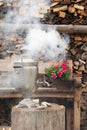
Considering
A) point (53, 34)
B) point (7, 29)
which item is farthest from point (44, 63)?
point (7, 29)

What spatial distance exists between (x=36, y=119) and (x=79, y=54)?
3273mm

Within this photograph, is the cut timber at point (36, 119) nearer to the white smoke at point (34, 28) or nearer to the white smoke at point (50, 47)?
the white smoke at point (50, 47)

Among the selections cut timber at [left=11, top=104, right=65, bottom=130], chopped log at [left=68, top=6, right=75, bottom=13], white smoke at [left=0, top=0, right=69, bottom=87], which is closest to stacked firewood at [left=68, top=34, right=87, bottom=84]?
white smoke at [left=0, top=0, right=69, bottom=87]

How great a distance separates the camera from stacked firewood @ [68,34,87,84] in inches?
263

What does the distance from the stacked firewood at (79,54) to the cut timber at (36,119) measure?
120 inches

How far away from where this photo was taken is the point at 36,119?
11.9ft

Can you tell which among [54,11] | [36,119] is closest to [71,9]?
[54,11]

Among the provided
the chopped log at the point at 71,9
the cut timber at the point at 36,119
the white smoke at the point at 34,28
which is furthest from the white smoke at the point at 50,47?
the cut timber at the point at 36,119

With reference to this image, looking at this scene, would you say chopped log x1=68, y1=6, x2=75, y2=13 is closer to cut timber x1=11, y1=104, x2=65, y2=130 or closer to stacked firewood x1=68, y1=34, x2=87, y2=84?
stacked firewood x1=68, y1=34, x2=87, y2=84

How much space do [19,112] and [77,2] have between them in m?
3.54

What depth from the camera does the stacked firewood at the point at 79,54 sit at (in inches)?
263

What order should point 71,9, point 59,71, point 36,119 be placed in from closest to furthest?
point 36,119
point 59,71
point 71,9

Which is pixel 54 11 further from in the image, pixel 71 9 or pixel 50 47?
pixel 50 47

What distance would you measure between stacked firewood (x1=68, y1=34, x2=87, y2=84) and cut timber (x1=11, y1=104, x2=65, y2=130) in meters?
3.04
